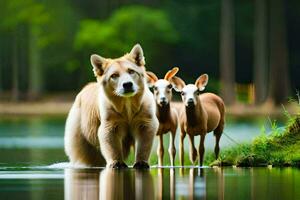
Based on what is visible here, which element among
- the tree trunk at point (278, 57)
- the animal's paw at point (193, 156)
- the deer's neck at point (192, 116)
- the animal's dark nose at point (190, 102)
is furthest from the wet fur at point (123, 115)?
the tree trunk at point (278, 57)

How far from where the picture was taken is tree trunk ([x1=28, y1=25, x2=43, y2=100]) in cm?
4738

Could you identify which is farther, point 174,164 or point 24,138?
point 24,138

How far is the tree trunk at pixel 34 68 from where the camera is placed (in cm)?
4738

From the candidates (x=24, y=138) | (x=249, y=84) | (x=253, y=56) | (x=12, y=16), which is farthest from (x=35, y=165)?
(x=12, y=16)

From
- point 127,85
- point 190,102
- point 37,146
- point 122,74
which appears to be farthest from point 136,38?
point 127,85

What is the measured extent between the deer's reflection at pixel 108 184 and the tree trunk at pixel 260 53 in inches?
1084

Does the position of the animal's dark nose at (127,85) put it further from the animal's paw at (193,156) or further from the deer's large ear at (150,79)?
the animal's paw at (193,156)

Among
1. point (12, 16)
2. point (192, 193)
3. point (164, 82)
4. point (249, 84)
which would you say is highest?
point (12, 16)

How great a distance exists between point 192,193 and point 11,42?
43.1 metres

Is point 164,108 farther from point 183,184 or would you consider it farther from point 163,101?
point 183,184

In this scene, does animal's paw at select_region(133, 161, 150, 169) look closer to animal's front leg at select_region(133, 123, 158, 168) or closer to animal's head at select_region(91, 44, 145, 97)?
animal's front leg at select_region(133, 123, 158, 168)

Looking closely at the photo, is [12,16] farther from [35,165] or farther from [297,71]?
[35,165]

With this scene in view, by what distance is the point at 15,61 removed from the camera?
5050cm

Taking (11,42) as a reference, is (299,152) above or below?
below
